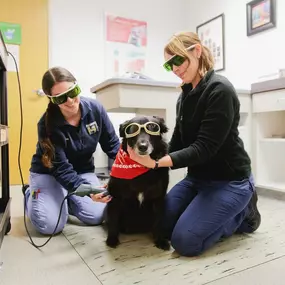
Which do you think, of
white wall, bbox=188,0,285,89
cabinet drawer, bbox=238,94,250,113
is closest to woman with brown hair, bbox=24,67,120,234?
cabinet drawer, bbox=238,94,250,113

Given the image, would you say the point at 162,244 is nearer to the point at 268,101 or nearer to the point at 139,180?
the point at 139,180

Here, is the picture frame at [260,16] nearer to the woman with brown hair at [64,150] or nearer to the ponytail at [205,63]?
the ponytail at [205,63]

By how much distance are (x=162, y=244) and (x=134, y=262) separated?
190mm

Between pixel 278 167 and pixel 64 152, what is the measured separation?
190 cm

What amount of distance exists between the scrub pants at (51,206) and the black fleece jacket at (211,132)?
2.01 feet

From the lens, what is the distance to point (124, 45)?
3.80 meters

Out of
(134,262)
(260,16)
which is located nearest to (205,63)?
(134,262)

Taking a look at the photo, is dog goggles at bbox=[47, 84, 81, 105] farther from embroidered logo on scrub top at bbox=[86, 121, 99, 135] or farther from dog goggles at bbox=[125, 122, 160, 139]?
dog goggles at bbox=[125, 122, 160, 139]

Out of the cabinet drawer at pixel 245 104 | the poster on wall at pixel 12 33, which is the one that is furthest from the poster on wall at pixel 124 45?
the cabinet drawer at pixel 245 104

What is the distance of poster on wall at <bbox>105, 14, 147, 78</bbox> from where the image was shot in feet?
12.2

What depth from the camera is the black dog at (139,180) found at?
49.0 inches

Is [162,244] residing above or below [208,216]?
below

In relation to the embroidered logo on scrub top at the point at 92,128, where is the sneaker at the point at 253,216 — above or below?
below

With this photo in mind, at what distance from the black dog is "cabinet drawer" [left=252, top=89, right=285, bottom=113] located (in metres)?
1.33
